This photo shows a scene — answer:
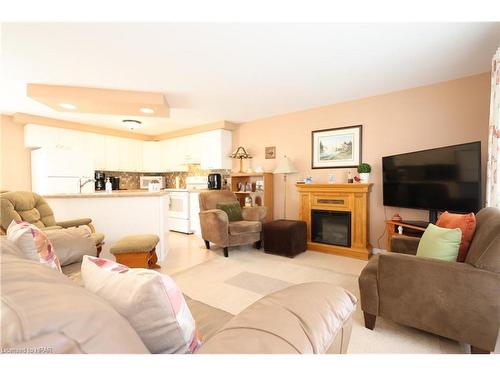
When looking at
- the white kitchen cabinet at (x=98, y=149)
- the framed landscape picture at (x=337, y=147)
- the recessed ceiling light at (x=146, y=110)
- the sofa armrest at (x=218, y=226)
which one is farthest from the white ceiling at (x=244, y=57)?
the sofa armrest at (x=218, y=226)

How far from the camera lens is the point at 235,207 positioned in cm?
384

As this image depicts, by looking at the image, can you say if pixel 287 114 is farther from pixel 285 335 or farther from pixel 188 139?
Result: pixel 285 335

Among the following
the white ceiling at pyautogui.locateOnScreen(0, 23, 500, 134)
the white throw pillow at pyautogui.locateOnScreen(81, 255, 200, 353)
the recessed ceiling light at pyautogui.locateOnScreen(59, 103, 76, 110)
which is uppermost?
the white ceiling at pyautogui.locateOnScreen(0, 23, 500, 134)

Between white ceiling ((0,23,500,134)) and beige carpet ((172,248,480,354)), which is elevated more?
white ceiling ((0,23,500,134))

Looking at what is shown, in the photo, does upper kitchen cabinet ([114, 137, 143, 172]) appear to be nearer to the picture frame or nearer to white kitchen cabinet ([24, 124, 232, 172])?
white kitchen cabinet ([24, 124, 232, 172])

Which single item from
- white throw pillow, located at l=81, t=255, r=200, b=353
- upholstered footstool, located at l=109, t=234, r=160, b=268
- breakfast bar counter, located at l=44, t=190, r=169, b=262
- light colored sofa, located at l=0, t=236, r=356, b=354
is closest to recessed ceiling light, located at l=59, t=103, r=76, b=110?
breakfast bar counter, located at l=44, t=190, r=169, b=262

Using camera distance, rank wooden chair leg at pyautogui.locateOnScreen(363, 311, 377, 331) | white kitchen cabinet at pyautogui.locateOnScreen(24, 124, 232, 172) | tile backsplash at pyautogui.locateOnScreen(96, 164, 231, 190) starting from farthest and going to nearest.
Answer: tile backsplash at pyautogui.locateOnScreen(96, 164, 231, 190), white kitchen cabinet at pyautogui.locateOnScreen(24, 124, 232, 172), wooden chair leg at pyautogui.locateOnScreen(363, 311, 377, 331)

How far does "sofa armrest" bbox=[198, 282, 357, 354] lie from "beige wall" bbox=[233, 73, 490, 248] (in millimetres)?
2899

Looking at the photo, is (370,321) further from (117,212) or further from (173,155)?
(173,155)

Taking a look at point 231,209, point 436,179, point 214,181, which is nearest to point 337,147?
point 436,179

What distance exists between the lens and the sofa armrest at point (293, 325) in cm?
Result: 57

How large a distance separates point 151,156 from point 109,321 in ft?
19.5

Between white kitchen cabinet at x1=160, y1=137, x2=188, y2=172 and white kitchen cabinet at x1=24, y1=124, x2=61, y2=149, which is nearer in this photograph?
white kitchen cabinet at x1=24, y1=124, x2=61, y2=149

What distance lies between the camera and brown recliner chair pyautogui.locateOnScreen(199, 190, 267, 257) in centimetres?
332
